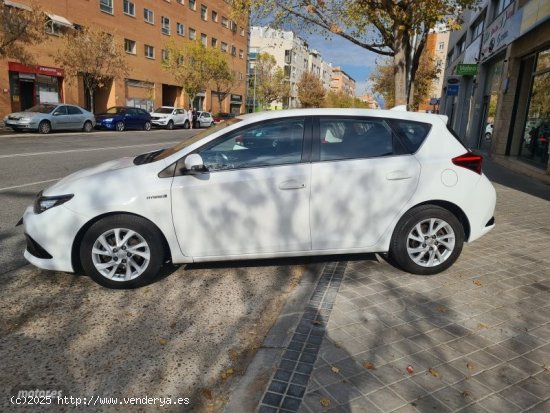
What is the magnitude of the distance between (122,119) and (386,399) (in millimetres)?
28053

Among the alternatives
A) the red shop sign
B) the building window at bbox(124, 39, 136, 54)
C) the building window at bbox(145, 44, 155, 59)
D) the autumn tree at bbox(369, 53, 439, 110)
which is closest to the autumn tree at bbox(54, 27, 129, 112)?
the red shop sign

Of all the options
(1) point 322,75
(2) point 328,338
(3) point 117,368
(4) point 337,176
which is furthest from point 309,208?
(1) point 322,75

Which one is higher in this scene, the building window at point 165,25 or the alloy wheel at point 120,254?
the building window at point 165,25

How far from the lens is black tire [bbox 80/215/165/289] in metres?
3.81

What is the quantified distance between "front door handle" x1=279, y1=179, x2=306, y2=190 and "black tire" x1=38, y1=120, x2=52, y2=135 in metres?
20.8

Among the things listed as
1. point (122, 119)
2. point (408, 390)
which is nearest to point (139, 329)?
point (408, 390)

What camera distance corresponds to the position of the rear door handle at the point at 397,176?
4223mm

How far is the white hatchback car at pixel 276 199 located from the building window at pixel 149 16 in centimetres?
4023

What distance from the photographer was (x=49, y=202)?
12.7ft

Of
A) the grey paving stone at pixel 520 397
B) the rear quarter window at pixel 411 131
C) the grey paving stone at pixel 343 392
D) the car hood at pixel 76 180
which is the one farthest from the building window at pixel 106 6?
the grey paving stone at pixel 520 397

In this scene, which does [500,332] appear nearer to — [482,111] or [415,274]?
[415,274]

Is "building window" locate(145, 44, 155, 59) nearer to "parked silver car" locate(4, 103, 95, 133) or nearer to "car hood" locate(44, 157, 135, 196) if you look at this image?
"parked silver car" locate(4, 103, 95, 133)

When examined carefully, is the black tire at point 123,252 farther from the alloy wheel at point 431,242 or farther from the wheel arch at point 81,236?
the alloy wheel at point 431,242

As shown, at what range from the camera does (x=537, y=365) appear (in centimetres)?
298
